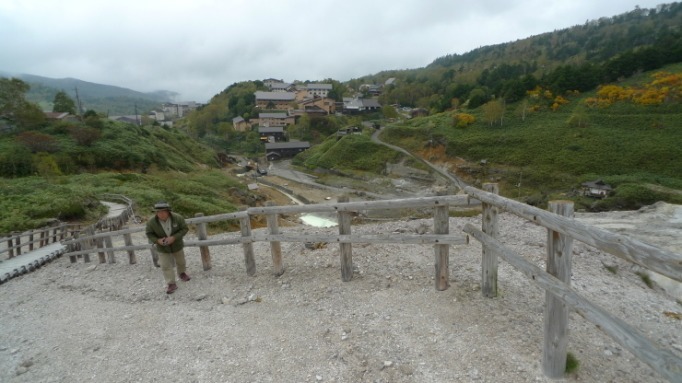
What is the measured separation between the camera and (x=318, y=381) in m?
4.69

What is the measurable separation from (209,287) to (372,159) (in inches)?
2352

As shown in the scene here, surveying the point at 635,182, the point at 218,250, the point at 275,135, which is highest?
the point at 275,135

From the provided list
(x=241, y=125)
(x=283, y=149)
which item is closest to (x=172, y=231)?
(x=283, y=149)

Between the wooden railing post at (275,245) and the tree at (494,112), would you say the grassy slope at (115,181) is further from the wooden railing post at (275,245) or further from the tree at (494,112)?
the tree at (494,112)

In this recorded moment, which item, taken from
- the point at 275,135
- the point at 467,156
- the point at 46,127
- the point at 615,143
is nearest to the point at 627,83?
the point at 615,143

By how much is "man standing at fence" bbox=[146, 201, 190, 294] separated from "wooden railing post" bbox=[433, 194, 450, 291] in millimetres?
5715

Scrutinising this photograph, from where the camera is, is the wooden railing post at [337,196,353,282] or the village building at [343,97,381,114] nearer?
the wooden railing post at [337,196,353,282]

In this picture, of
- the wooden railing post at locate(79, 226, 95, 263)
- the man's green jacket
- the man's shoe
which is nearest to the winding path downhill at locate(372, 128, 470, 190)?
the wooden railing post at locate(79, 226, 95, 263)

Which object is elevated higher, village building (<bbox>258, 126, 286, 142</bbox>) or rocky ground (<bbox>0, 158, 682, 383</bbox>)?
village building (<bbox>258, 126, 286, 142</bbox>)

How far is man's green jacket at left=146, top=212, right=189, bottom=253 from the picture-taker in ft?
26.0

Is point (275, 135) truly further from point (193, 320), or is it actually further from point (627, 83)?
point (193, 320)

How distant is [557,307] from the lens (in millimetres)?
3963

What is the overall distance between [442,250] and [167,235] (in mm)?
6243

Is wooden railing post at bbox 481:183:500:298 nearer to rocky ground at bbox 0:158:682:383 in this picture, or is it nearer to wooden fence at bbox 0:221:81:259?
rocky ground at bbox 0:158:682:383
